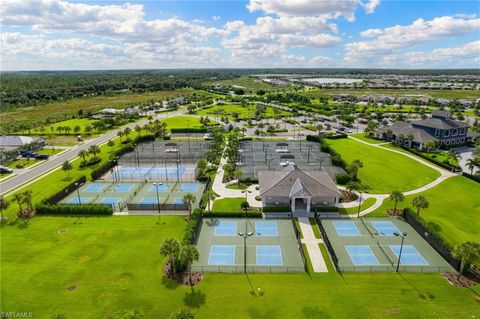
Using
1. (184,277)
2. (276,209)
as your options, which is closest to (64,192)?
(184,277)

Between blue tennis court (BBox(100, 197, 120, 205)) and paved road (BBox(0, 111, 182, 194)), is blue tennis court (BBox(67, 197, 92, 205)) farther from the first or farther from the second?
paved road (BBox(0, 111, 182, 194))

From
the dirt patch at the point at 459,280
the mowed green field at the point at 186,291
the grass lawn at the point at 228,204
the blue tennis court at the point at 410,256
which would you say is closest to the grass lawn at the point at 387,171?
the blue tennis court at the point at 410,256

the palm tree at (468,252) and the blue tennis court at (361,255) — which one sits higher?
the palm tree at (468,252)

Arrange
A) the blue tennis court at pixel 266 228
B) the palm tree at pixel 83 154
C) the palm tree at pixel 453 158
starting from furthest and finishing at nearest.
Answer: the palm tree at pixel 83 154 → the palm tree at pixel 453 158 → the blue tennis court at pixel 266 228

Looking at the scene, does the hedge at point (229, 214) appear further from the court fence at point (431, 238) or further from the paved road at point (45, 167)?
the paved road at point (45, 167)

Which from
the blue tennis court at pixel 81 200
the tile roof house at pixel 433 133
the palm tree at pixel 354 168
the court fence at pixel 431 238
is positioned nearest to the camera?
the court fence at pixel 431 238

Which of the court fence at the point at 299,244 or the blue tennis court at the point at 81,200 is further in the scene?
the blue tennis court at the point at 81,200

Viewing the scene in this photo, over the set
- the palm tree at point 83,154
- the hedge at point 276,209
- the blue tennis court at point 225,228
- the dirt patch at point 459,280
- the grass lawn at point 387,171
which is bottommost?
the dirt patch at point 459,280

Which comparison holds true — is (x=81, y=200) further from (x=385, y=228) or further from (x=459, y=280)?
(x=459, y=280)
